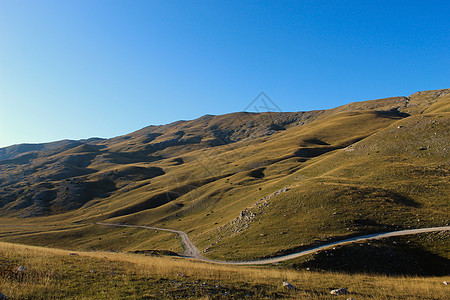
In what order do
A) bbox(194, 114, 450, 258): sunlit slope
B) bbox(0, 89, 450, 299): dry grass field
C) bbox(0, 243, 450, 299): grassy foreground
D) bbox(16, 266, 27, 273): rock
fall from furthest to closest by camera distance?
bbox(194, 114, 450, 258): sunlit slope, bbox(0, 89, 450, 299): dry grass field, bbox(16, 266, 27, 273): rock, bbox(0, 243, 450, 299): grassy foreground

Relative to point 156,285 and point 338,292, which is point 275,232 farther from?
point 156,285

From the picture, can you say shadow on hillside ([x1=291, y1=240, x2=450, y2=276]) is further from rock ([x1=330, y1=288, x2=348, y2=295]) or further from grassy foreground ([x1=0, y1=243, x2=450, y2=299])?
rock ([x1=330, y1=288, x2=348, y2=295])

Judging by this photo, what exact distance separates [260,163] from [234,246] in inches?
3308

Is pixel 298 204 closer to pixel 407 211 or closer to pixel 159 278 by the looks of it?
pixel 407 211

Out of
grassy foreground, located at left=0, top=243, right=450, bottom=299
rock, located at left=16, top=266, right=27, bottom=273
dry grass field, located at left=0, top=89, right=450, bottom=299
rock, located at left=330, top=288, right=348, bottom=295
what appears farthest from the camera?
dry grass field, located at left=0, top=89, right=450, bottom=299

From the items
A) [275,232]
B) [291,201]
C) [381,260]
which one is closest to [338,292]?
[381,260]

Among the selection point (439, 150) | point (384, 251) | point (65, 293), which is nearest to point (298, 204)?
point (384, 251)

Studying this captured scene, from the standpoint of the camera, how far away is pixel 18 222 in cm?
12469

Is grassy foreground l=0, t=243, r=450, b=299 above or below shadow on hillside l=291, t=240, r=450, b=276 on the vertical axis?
above

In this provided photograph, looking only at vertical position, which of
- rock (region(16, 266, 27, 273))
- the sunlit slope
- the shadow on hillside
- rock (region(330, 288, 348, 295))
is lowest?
the shadow on hillside

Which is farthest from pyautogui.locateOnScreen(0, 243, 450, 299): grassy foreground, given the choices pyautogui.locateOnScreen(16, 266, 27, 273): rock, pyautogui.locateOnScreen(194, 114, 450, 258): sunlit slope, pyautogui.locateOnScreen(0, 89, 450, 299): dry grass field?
pyautogui.locateOnScreen(194, 114, 450, 258): sunlit slope

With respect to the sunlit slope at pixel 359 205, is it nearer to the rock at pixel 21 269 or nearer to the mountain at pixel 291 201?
the mountain at pixel 291 201

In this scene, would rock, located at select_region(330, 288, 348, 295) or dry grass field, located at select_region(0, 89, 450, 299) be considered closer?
rock, located at select_region(330, 288, 348, 295)

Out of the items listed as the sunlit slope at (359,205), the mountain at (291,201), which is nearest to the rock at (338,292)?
the mountain at (291,201)
